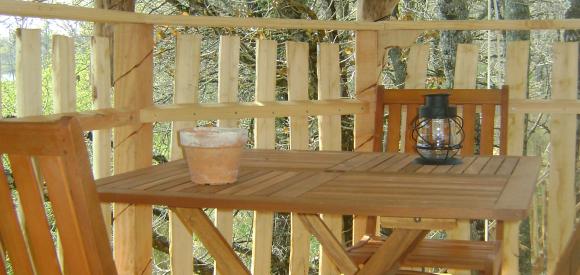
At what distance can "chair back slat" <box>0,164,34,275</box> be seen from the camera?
1.26 m

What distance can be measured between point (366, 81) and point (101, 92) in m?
1.39

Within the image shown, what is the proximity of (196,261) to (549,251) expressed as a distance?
4835mm

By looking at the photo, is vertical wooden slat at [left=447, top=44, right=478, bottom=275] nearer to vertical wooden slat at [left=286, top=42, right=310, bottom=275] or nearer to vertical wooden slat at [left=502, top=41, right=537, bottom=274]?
vertical wooden slat at [left=502, top=41, right=537, bottom=274]

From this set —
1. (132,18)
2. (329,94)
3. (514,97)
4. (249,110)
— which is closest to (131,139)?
(132,18)

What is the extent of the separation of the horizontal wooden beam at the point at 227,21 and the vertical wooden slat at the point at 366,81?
0.09 metres

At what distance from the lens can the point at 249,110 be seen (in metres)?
3.47

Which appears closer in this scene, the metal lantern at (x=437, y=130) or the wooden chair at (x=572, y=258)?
the wooden chair at (x=572, y=258)

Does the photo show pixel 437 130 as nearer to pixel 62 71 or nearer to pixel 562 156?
pixel 62 71

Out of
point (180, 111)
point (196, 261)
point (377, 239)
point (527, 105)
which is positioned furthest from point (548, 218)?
point (196, 261)

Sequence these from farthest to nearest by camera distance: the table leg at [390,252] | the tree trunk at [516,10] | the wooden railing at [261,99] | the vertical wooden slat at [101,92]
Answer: the tree trunk at [516,10]
the vertical wooden slat at [101,92]
the wooden railing at [261,99]
the table leg at [390,252]

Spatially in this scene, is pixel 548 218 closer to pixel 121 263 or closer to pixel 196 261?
pixel 121 263

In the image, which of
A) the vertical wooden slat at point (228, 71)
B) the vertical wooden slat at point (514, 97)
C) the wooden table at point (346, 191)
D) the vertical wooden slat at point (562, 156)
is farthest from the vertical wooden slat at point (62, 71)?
the vertical wooden slat at point (562, 156)

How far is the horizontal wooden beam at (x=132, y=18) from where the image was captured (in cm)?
251

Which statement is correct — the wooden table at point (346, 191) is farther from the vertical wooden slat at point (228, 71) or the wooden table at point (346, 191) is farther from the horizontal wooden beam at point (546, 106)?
the horizontal wooden beam at point (546, 106)
